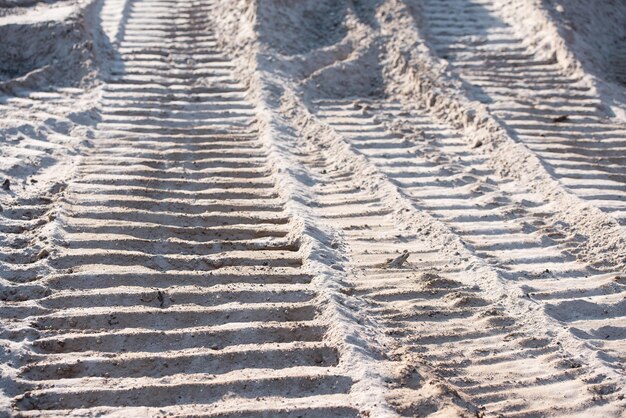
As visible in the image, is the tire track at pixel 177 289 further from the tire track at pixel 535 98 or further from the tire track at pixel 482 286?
the tire track at pixel 535 98

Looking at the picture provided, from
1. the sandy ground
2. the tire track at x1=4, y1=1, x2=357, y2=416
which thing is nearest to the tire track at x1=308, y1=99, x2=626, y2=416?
the sandy ground

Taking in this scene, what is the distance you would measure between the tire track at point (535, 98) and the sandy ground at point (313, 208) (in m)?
0.03

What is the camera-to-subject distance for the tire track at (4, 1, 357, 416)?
3424mm

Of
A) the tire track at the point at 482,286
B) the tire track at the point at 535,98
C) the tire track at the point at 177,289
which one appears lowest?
the tire track at the point at 177,289

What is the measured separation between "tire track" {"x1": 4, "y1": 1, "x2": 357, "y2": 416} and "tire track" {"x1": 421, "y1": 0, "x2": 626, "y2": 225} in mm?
2184

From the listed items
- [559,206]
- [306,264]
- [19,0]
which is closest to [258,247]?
[306,264]

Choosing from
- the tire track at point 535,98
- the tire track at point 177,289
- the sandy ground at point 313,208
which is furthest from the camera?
the tire track at point 535,98

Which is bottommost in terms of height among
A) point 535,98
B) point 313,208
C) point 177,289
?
point 177,289

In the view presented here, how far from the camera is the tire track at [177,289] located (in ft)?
11.2

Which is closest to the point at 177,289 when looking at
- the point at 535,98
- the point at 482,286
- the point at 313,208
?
the point at 313,208

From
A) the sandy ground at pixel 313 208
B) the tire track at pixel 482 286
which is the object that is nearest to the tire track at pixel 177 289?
the sandy ground at pixel 313 208

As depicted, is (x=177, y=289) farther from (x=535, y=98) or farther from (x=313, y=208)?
(x=535, y=98)

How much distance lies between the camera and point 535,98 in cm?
668

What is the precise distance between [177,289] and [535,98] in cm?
406
